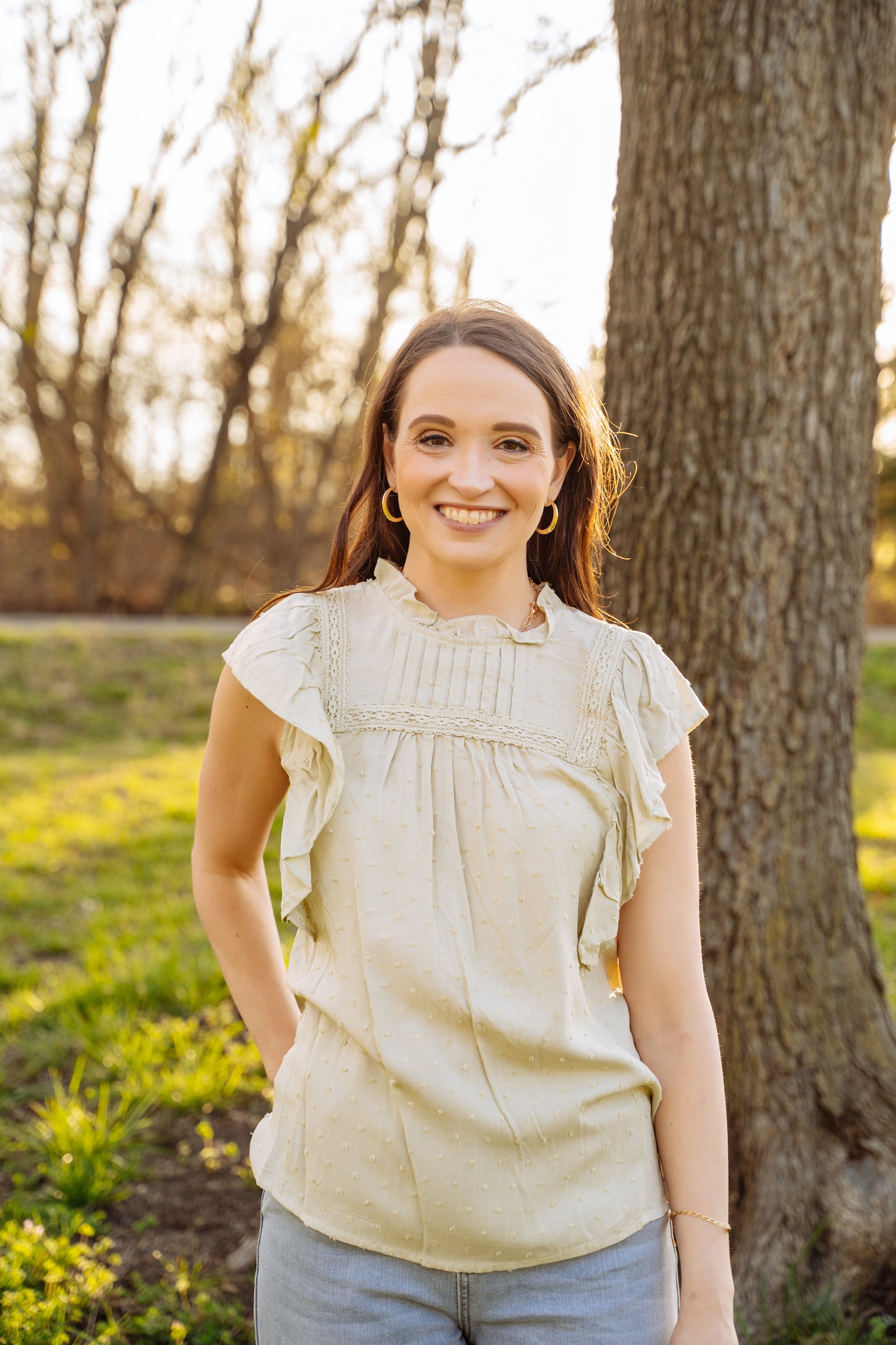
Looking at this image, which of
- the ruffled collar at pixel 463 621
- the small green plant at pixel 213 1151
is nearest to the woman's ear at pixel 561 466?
the ruffled collar at pixel 463 621

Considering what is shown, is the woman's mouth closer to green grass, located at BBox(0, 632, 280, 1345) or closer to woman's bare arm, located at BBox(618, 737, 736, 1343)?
woman's bare arm, located at BBox(618, 737, 736, 1343)

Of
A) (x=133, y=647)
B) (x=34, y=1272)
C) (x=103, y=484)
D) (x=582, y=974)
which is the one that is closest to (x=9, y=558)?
(x=103, y=484)

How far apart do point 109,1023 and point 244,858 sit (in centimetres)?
217

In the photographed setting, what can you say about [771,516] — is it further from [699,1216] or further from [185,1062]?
[185,1062]

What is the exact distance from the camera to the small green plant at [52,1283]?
86.0 inches

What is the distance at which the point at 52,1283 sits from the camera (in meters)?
2.32

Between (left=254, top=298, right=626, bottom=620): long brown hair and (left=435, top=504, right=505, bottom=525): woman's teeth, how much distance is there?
0.20m

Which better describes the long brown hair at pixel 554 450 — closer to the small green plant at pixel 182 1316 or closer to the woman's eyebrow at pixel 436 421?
the woman's eyebrow at pixel 436 421

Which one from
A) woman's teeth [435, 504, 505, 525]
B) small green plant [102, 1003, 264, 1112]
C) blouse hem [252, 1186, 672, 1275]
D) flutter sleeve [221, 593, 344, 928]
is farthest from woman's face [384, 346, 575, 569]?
small green plant [102, 1003, 264, 1112]

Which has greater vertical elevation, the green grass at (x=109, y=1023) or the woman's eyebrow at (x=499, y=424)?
the woman's eyebrow at (x=499, y=424)

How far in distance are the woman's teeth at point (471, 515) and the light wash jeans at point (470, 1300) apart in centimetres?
103

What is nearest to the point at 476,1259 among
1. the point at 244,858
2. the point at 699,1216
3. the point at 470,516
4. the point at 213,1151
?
the point at 699,1216

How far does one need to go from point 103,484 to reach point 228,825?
12911mm

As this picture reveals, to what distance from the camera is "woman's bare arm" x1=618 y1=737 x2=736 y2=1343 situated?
149 centimetres
